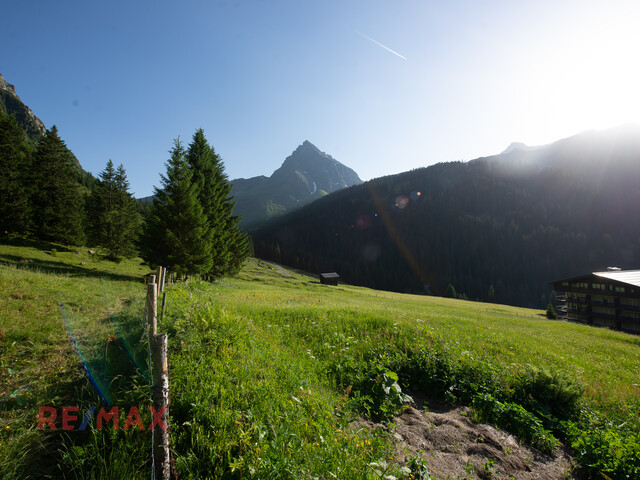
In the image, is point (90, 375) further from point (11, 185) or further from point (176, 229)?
point (11, 185)

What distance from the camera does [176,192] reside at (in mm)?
22375

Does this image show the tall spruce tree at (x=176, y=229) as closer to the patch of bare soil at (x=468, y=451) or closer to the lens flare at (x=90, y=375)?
the lens flare at (x=90, y=375)

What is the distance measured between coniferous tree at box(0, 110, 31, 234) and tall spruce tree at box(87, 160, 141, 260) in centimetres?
712

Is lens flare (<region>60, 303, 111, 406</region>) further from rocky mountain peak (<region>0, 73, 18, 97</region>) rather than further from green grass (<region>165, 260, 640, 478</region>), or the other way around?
rocky mountain peak (<region>0, 73, 18, 97</region>)

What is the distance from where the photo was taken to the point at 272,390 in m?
4.93

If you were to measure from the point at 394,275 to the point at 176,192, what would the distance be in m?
165

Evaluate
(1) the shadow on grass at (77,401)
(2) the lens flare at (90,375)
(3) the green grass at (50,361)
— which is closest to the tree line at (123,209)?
(3) the green grass at (50,361)

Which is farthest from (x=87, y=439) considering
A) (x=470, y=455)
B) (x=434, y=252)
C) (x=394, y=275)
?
(x=434, y=252)

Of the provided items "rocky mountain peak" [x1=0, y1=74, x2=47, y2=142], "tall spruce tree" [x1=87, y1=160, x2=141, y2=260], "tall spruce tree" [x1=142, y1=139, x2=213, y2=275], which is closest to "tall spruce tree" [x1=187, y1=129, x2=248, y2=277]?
"tall spruce tree" [x1=142, y1=139, x2=213, y2=275]

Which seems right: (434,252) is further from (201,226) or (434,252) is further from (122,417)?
(122,417)

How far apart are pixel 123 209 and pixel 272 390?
43481 mm
